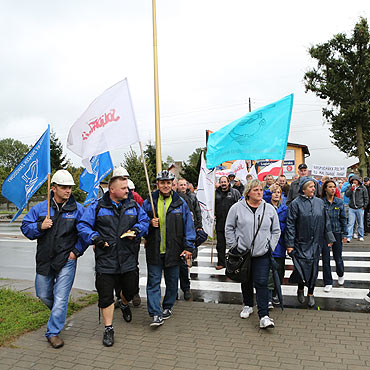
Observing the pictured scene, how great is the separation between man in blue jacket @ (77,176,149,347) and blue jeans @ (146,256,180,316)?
385 mm

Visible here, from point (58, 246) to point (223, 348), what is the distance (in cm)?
220

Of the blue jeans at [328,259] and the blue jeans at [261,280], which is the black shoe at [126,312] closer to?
the blue jeans at [261,280]

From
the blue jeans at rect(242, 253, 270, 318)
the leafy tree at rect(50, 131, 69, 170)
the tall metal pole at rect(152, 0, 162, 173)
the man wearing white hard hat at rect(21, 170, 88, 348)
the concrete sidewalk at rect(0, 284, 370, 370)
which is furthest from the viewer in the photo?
the leafy tree at rect(50, 131, 69, 170)

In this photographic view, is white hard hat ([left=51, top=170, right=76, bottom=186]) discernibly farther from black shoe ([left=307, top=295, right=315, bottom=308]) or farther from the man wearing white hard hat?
black shoe ([left=307, top=295, right=315, bottom=308])

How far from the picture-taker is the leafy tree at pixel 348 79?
2684 cm

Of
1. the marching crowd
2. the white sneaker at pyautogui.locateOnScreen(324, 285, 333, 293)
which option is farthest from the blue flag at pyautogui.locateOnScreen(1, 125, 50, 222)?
the white sneaker at pyautogui.locateOnScreen(324, 285, 333, 293)

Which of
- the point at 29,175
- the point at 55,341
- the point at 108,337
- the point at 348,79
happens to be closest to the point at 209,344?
the point at 108,337

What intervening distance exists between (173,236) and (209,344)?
1412 millimetres

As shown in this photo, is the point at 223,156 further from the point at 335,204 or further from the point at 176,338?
the point at 176,338

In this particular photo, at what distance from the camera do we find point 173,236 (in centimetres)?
525

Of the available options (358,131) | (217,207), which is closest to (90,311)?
(217,207)

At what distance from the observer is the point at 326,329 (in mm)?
4859

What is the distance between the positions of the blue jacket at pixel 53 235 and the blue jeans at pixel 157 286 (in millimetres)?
1020

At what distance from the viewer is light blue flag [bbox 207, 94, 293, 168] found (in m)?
6.25
